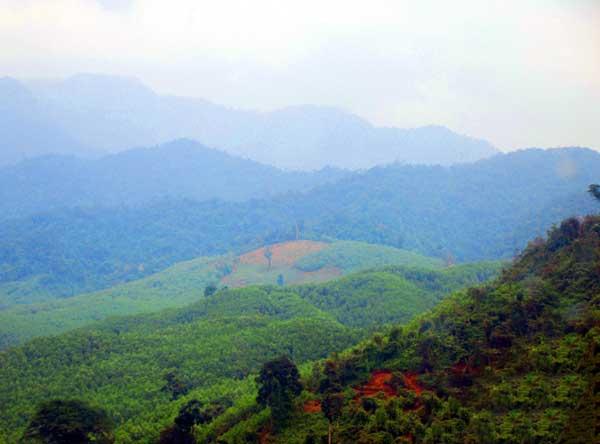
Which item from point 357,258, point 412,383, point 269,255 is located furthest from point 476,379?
point 269,255

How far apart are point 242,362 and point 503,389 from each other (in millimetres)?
23049

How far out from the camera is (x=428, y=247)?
149 meters

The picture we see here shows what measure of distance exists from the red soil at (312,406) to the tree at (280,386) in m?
0.62

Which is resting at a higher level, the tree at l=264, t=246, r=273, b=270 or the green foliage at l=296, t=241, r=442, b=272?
the tree at l=264, t=246, r=273, b=270

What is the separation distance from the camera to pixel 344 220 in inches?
6137

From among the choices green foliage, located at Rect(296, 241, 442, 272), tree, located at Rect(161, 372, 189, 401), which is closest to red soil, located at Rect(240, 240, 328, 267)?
green foliage, located at Rect(296, 241, 442, 272)

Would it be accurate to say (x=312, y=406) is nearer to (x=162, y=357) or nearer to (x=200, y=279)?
(x=162, y=357)

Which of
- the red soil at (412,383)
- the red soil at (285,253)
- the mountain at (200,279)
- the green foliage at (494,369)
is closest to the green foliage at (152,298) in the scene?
the mountain at (200,279)

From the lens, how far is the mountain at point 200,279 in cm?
9200

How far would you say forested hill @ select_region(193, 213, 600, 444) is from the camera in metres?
20.4

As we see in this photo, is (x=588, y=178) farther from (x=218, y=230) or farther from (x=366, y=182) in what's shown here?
(x=218, y=230)

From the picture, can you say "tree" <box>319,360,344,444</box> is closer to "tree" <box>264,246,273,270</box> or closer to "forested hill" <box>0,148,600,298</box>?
"tree" <box>264,246,273,270</box>

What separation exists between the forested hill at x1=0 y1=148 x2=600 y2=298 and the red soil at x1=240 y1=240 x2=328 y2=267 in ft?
19.8

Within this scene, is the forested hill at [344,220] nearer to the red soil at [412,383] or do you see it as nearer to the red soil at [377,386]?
the red soil at [377,386]
